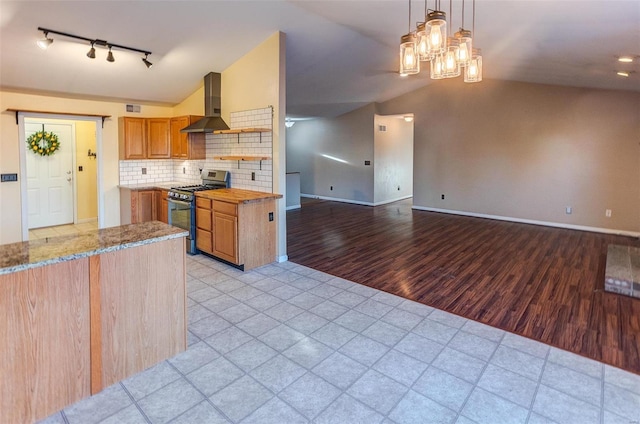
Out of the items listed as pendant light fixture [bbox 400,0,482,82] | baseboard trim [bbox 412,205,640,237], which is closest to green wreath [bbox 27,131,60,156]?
pendant light fixture [bbox 400,0,482,82]

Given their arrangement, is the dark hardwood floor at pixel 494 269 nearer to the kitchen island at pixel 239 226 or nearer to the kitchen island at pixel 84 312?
the kitchen island at pixel 239 226

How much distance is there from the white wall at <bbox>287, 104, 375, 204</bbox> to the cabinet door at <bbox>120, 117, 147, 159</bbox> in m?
5.27

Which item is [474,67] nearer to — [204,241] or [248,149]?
[248,149]

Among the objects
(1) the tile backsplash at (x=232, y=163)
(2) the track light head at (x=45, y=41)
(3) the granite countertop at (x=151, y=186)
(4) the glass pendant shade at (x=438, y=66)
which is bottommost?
(3) the granite countertop at (x=151, y=186)

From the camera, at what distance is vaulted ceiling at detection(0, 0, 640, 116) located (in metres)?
3.35

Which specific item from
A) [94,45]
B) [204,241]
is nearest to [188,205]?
[204,241]

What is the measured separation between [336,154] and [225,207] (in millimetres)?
6089

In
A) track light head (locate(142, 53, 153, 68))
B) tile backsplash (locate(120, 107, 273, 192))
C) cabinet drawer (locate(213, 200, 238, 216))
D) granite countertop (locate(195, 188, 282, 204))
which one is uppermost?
track light head (locate(142, 53, 153, 68))

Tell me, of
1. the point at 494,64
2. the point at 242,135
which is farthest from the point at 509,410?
the point at 494,64

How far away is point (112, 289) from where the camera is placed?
225 centimetres

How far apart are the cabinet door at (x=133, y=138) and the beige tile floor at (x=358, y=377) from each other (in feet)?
12.2

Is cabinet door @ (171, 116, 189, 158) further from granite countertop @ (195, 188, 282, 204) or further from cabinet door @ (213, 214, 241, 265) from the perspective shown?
cabinet door @ (213, 214, 241, 265)

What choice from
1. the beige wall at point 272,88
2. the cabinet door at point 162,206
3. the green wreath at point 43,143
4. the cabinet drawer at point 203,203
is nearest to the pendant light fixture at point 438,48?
the beige wall at point 272,88

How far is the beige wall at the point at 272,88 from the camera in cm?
461
